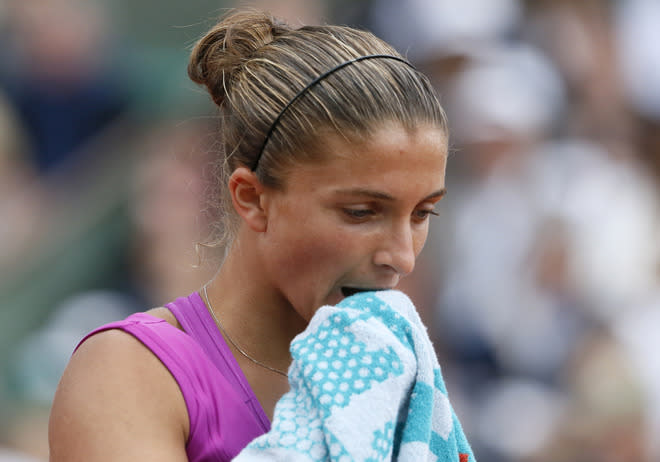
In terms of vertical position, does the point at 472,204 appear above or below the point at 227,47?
below

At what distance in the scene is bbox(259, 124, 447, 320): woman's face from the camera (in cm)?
127

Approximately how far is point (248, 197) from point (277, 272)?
0.38 ft

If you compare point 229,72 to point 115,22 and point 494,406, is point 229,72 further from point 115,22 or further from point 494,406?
point 115,22

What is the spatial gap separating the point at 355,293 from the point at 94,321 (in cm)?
255

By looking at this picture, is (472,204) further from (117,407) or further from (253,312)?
(117,407)

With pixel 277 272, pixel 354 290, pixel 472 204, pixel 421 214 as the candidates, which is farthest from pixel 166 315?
pixel 472 204

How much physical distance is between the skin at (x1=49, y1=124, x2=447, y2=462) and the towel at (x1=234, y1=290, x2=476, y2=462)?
8cm

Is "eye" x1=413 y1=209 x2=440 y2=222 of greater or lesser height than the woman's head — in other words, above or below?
below

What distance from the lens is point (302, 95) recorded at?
1.31 meters

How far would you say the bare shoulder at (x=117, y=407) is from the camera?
117 centimetres

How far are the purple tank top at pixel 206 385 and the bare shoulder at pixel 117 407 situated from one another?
0.01 metres

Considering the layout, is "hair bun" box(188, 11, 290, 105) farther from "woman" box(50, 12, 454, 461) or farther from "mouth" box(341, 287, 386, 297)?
"mouth" box(341, 287, 386, 297)

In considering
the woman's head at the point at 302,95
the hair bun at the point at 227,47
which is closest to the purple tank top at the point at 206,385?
the woman's head at the point at 302,95

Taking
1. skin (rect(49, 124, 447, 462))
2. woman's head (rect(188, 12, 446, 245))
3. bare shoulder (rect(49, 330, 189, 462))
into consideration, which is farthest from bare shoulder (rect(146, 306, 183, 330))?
woman's head (rect(188, 12, 446, 245))
